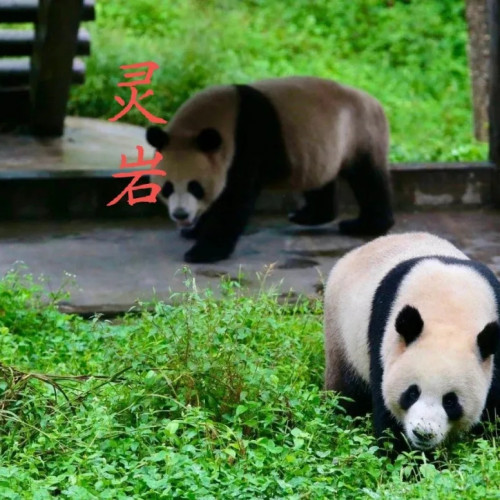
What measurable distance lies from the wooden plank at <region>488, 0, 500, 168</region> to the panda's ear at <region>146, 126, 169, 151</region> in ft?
10.5

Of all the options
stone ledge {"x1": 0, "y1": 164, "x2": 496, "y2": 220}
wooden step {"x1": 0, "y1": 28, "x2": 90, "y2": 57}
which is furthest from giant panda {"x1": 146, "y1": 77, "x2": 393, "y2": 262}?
wooden step {"x1": 0, "y1": 28, "x2": 90, "y2": 57}

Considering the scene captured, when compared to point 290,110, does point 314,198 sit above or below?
below

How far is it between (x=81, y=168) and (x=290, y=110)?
2271 millimetres

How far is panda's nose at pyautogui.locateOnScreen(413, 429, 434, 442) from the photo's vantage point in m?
4.56

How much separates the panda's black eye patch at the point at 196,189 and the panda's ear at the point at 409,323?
13.2 feet

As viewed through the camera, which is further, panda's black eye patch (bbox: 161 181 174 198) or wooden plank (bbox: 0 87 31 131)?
wooden plank (bbox: 0 87 31 131)

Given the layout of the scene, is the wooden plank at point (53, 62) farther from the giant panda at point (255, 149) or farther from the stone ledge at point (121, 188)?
the giant panda at point (255, 149)

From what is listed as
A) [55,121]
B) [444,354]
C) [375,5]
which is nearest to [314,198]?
[55,121]

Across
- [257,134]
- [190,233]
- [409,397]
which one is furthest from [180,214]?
[409,397]

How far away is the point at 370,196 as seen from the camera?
952cm

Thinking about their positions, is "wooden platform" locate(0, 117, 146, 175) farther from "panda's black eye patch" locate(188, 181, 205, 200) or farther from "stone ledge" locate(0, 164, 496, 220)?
"panda's black eye patch" locate(188, 181, 205, 200)

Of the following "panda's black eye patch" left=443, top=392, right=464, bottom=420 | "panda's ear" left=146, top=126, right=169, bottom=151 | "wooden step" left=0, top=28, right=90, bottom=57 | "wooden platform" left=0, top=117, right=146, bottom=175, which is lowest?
"wooden platform" left=0, top=117, right=146, bottom=175

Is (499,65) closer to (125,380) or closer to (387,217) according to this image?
(387,217)

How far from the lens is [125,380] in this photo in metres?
5.30
